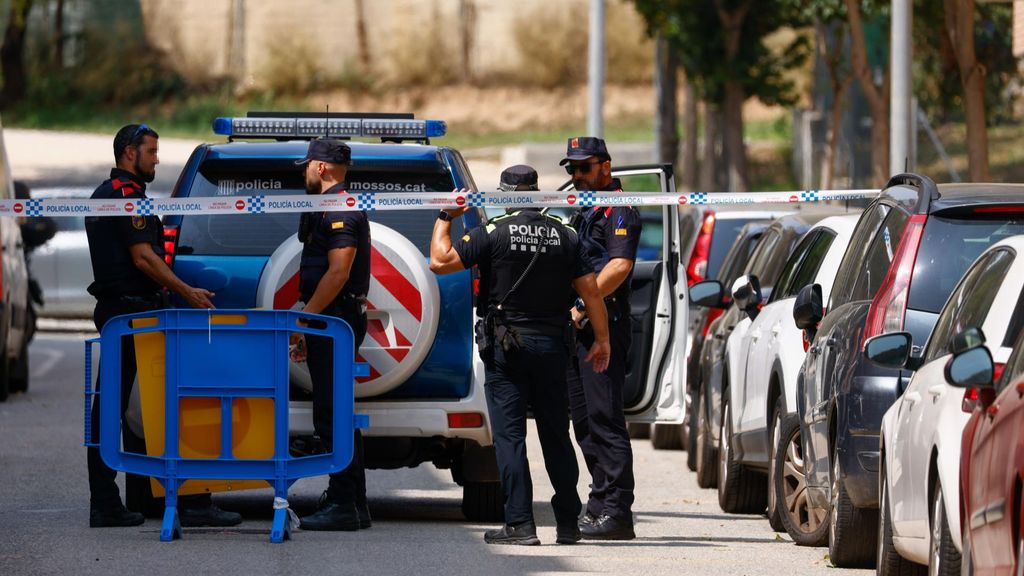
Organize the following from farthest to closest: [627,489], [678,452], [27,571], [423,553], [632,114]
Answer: [632,114] → [678,452] → [627,489] → [423,553] → [27,571]

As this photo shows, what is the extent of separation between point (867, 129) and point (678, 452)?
28763 millimetres

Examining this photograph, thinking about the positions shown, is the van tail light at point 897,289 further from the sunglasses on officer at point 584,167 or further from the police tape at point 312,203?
the sunglasses on officer at point 584,167

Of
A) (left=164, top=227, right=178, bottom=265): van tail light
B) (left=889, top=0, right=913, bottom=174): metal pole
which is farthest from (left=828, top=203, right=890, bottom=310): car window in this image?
(left=889, top=0, right=913, bottom=174): metal pole

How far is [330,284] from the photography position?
9484 millimetres

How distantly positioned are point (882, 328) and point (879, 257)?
Answer: 978 millimetres

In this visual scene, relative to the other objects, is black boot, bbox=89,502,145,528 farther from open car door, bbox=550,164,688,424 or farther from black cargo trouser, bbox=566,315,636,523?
open car door, bbox=550,164,688,424

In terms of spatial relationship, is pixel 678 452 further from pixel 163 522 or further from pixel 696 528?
pixel 163 522

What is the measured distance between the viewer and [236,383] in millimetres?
9414

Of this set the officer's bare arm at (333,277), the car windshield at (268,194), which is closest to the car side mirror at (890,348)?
the officer's bare arm at (333,277)

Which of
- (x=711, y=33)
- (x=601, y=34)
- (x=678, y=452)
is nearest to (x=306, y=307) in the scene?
(x=678, y=452)

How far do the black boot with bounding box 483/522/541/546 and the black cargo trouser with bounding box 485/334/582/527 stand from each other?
0.11ft

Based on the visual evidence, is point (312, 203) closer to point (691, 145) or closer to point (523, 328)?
point (523, 328)

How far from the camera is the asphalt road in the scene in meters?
8.74

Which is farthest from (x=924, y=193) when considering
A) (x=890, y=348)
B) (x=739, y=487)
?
(x=739, y=487)
